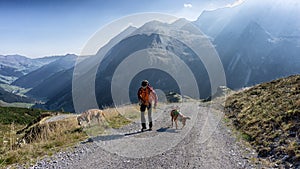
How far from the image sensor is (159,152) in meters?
12.1

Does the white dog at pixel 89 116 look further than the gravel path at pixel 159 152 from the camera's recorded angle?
Yes

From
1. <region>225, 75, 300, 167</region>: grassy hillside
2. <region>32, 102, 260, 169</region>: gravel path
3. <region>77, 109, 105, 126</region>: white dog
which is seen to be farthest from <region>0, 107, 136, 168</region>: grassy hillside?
<region>225, 75, 300, 167</region>: grassy hillside

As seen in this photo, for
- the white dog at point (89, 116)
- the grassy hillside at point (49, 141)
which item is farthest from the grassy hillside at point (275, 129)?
the white dog at point (89, 116)

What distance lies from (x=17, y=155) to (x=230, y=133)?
11.2 m

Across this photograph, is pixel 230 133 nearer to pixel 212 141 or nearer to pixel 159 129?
pixel 212 141

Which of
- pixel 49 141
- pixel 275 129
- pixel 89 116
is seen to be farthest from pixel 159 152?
pixel 89 116

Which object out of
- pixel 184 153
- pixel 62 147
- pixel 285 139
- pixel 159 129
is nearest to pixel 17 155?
pixel 62 147

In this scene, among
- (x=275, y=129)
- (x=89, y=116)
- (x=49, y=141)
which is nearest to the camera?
(x=275, y=129)

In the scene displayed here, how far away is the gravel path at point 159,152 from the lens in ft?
35.1

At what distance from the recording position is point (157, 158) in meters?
11.2

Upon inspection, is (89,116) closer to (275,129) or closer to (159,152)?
(159,152)

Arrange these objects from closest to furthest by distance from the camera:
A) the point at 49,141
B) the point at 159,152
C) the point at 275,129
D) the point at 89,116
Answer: the point at 159,152, the point at 275,129, the point at 49,141, the point at 89,116

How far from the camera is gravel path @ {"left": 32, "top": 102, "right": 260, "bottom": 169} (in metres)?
10.7

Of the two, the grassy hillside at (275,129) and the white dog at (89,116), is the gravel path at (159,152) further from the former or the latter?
the white dog at (89,116)
